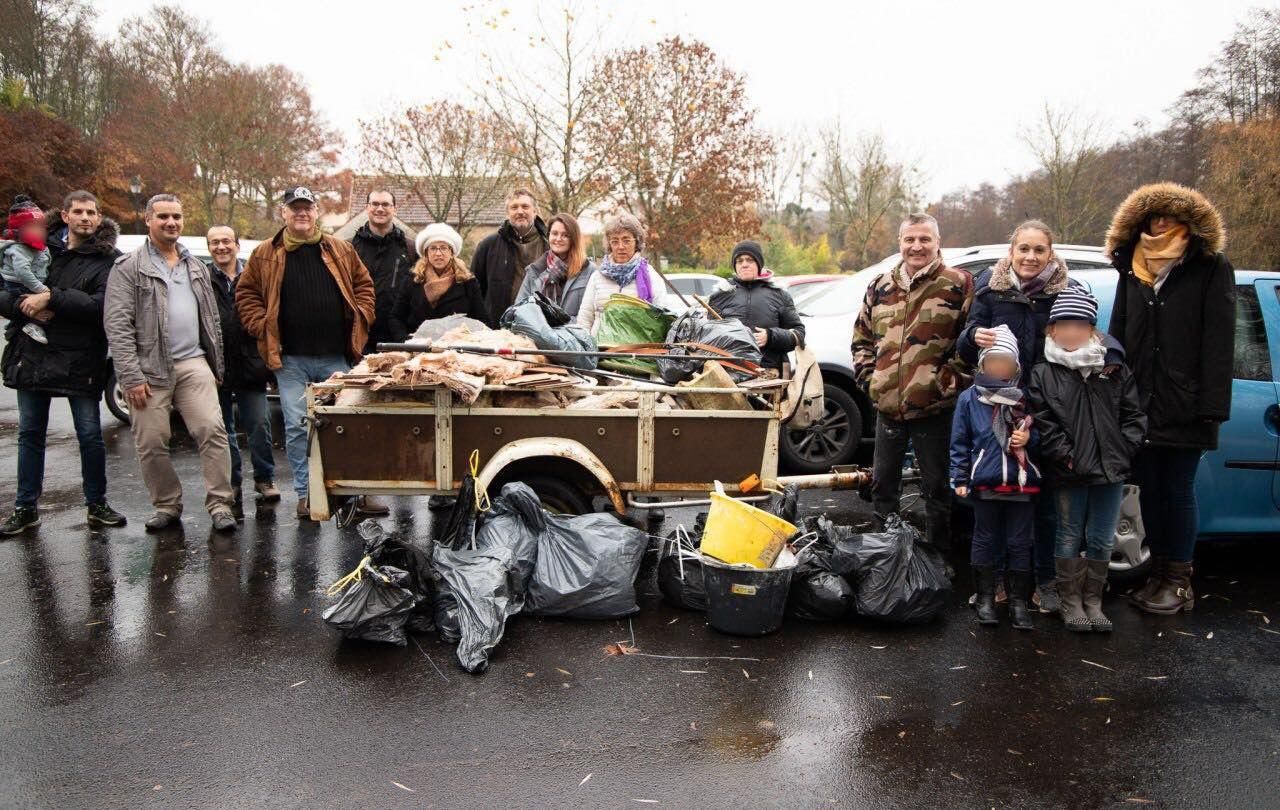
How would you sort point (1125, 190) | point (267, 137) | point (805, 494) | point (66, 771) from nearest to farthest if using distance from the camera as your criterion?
point (66, 771), point (805, 494), point (267, 137), point (1125, 190)

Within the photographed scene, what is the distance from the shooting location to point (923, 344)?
4.69 meters

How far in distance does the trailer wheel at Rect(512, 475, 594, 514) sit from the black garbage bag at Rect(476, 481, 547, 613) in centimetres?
27

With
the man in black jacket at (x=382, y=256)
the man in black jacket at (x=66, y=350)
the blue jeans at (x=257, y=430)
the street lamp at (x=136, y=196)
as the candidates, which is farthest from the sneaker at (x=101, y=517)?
the street lamp at (x=136, y=196)

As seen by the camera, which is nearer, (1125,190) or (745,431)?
(745,431)

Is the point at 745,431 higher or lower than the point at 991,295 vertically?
lower

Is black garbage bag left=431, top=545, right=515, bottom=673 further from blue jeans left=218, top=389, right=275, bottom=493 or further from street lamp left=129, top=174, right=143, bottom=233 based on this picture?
street lamp left=129, top=174, right=143, bottom=233

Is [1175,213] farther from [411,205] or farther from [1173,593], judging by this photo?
[411,205]

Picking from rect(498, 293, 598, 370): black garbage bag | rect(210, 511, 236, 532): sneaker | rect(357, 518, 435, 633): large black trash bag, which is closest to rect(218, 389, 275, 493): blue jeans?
rect(210, 511, 236, 532): sneaker

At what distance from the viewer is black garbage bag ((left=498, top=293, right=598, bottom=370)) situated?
496cm

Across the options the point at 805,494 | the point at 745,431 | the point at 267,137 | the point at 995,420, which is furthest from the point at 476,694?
the point at 267,137

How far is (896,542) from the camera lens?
13.8 ft

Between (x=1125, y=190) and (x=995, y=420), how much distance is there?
38.5 meters

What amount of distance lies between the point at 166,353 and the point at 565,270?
2641 mm

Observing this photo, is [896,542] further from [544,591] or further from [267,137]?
[267,137]
